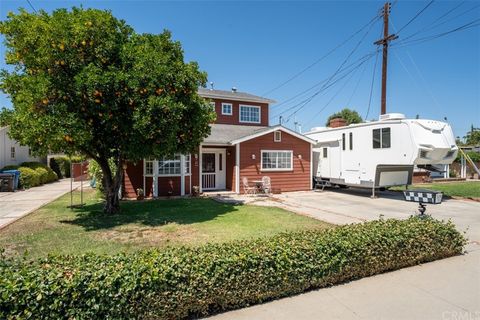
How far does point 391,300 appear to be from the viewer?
383 centimetres

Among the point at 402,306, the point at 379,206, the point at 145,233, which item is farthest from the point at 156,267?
the point at 379,206

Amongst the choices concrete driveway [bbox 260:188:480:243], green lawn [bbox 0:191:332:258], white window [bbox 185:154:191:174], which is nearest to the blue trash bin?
green lawn [bbox 0:191:332:258]

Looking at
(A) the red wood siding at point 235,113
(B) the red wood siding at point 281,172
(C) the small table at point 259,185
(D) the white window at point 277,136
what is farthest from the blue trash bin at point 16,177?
(D) the white window at point 277,136

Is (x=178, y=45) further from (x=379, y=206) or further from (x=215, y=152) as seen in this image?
(x=379, y=206)

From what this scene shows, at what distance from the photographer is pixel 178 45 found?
9.27 meters

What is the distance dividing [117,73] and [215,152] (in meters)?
8.56

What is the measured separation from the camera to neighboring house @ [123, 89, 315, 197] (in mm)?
13828

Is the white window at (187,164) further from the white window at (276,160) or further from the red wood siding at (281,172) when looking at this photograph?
the white window at (276,160)

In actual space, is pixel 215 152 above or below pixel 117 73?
below

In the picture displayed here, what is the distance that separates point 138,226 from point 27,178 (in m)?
14.8

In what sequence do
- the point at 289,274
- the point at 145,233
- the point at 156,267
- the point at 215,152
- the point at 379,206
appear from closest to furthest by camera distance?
the point at 156,267 < the point at 289,274 < the point at 145,233 < the point at 379,206 < the point at 215,152

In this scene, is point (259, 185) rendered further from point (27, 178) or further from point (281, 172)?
point (27, 178)

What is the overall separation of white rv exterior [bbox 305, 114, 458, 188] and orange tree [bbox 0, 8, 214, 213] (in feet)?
29.3

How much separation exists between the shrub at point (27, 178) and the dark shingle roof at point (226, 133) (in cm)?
1234
